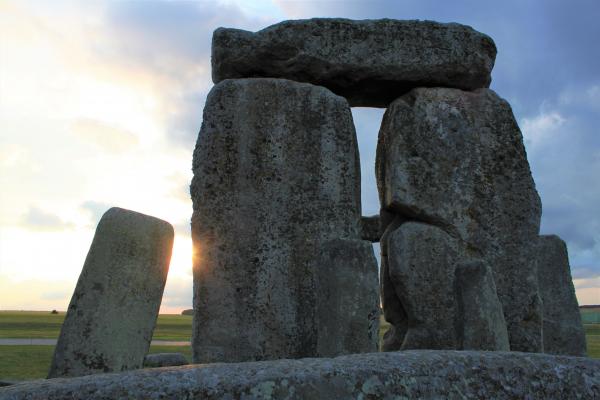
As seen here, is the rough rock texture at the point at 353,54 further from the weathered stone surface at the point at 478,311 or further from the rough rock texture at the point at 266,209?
the weathered stone surface at the point at 478,311

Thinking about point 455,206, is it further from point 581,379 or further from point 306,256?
point 581,379

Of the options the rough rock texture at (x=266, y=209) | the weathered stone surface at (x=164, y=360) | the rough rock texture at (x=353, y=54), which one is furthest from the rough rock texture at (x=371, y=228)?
the weathered stone surface at (x=164, y=360)

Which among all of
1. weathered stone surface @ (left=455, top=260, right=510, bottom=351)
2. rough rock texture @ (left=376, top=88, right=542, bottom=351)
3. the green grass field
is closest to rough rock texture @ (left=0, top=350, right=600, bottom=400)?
weathered stone surface @ (left=455, top=260, right=510, bottom=351)

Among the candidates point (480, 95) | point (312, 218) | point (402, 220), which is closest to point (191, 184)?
point (312, 218)

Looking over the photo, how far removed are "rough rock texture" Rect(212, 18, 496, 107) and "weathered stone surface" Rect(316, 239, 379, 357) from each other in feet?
9.34

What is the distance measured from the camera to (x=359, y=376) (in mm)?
1915

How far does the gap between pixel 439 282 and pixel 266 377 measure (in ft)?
19.6

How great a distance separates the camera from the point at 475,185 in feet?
25.9

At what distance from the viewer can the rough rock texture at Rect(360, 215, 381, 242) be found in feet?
28.9

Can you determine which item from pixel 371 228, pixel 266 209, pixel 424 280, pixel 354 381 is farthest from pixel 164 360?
pixel 354 381

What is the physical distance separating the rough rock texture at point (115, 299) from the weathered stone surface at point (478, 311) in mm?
2582

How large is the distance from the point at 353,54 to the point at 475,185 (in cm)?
205

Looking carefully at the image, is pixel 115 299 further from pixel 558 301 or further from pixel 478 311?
pixel 558 301

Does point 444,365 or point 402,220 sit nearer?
point 444,365
